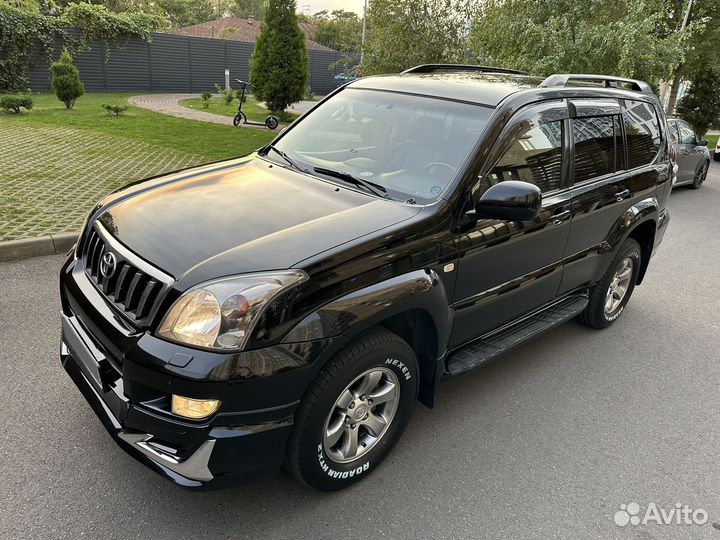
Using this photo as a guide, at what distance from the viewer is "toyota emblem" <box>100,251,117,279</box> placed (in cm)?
249

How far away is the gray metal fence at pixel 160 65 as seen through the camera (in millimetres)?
22812

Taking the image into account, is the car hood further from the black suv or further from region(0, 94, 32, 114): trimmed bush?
region(0, 94, 32, 114): trimmed bush

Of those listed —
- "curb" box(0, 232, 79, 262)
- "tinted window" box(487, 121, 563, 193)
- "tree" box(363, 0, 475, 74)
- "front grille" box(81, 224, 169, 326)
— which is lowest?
"curb" box(0, 232, 79, 262)

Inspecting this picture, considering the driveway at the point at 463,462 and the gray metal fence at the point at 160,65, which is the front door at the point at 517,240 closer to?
the driveway at the point at 463,462

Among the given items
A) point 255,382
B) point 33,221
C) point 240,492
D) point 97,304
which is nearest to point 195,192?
point 97,304

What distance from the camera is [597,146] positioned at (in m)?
3.81

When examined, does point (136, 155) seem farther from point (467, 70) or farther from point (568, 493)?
point (568, 493)

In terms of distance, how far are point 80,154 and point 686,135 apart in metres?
11.6

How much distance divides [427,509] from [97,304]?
1.83 metres

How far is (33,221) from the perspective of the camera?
19.4 feet

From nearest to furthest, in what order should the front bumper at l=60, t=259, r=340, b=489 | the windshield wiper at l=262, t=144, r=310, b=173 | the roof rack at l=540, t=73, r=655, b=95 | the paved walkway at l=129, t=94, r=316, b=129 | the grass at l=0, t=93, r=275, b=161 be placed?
1. the front bumper at l=60, t=259, r=340, b=489
2. the windshield wiper at l=262, t=144, r=310, b=173
3. the roof rack at l=540, t=73, r=655, b=95
4. the grass at l=0, t=93, r=275, b=161
5. the paved walkway at l=129, t=94, r=316, b=129

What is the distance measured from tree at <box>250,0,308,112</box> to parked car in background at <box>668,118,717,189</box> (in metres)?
9.56

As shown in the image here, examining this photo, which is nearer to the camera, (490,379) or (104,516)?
(104,516)

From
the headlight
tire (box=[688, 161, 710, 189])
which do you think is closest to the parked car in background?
tire (box=[688, 161, 710, 189])
